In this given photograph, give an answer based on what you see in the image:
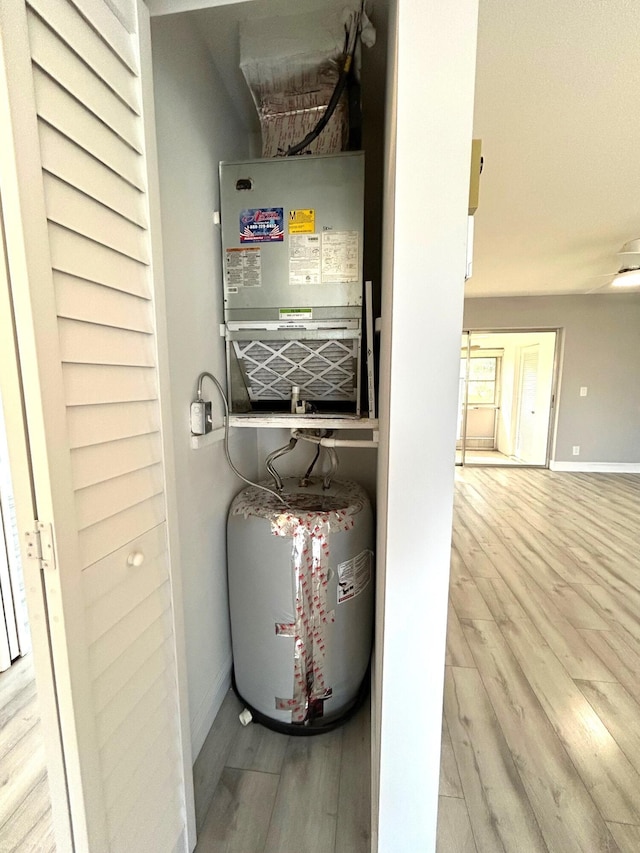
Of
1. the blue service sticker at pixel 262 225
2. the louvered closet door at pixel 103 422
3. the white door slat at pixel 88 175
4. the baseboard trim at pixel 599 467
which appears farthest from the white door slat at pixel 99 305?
the baseboard trim at pixel 599 467

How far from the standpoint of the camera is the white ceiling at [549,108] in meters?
1.22

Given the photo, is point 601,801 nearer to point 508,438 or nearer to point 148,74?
point 148,74

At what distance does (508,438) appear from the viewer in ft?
23.3

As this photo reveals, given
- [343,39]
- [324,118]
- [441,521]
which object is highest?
[343,39]

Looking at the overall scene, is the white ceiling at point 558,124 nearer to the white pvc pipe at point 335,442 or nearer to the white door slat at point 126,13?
the white door slat at point 126,13

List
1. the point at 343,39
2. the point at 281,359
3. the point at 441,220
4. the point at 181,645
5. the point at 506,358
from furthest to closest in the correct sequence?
the point at 506,358
the point at 281,359
the point at 343,39
the point at 181,645
the point at 441,220

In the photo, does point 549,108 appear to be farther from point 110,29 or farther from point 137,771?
point 137,771

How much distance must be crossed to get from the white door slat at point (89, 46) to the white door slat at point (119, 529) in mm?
823

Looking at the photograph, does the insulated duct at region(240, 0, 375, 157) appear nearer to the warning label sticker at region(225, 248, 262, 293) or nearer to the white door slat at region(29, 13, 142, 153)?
the warning label sticker at region(225, 248, 262, 293)

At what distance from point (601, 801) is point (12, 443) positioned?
1927mm

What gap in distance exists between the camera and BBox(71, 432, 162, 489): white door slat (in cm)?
68

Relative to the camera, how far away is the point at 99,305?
71 cm

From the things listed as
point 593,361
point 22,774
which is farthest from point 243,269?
point 593,361

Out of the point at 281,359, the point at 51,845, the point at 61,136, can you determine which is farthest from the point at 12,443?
the point at 51,845
